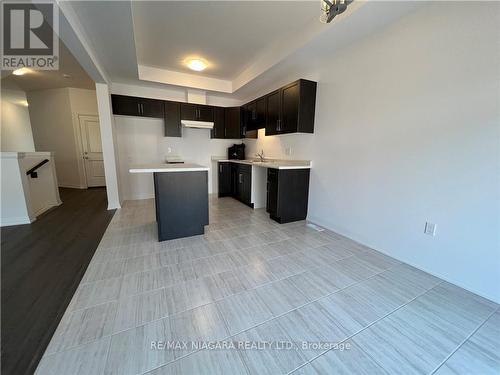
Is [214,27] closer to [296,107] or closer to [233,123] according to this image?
[296,107]

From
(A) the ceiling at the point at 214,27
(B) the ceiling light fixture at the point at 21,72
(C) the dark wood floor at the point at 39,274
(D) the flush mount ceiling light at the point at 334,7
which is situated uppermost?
(A) the ceiling at the point at 214,27

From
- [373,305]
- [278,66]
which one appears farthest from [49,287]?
[278,66]

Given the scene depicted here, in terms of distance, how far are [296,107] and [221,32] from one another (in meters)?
1.52

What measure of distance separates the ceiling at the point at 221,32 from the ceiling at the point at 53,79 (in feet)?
2.82

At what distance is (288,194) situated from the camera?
3250 millimetres

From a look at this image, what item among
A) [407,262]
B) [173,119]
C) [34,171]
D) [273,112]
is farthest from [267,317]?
[34,171]

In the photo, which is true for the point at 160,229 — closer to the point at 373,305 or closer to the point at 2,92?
the point at 373,305

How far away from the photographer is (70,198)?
15.5 feet

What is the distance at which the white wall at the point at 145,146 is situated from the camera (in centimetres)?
443

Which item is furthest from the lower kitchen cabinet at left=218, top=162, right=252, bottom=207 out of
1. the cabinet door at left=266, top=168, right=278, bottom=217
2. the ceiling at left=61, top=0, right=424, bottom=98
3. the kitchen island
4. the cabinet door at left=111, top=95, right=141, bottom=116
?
the cabinet door at left=111, top=95, right=141, bottom=116

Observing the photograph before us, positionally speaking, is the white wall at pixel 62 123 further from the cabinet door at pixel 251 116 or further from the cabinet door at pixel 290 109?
the cabinet door at pixel 290 109

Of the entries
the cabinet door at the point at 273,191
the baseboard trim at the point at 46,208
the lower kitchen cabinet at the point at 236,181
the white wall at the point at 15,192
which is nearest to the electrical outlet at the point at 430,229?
the cabinet door at the point at 273,191

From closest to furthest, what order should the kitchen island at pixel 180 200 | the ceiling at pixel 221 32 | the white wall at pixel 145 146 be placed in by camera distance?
the ceiling at pixel 221 32 → the kitchen island at pixel 180 200 → the white wall at pixel 145 146

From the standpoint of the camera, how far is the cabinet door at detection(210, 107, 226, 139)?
502 cm
